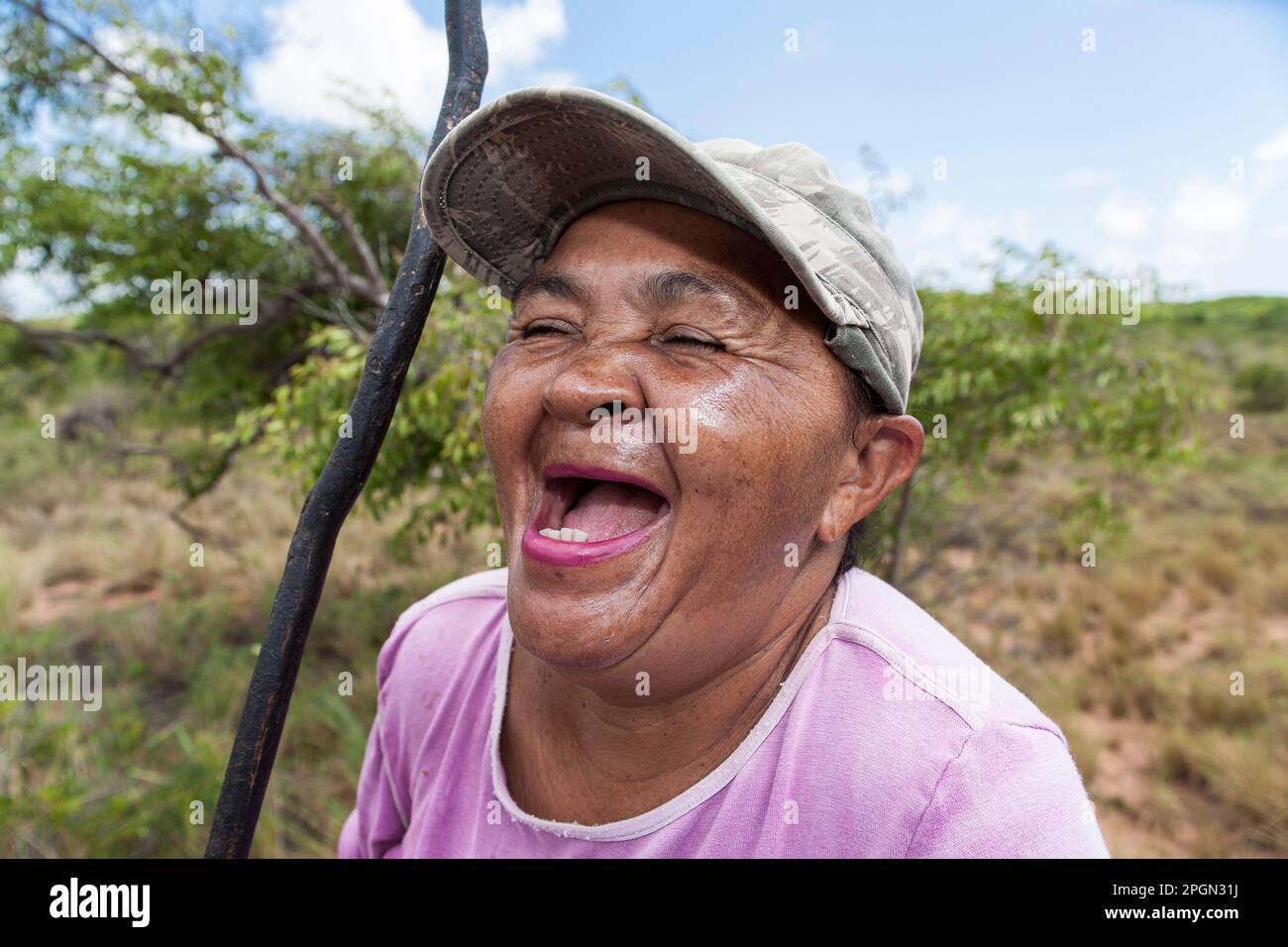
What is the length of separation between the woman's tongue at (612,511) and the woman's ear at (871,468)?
315 millimetres

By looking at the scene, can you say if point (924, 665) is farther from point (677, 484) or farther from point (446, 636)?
point (446, 636)

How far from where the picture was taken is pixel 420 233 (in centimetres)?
131

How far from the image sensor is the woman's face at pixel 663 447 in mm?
1240

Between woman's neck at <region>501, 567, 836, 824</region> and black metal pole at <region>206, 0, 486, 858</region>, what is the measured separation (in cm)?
51

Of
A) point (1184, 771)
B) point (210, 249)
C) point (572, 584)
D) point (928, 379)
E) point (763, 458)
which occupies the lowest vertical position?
point (1184, 771)

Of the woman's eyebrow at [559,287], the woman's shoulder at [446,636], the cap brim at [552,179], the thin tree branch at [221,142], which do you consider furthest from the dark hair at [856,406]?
the thin tree branch at [221,142]

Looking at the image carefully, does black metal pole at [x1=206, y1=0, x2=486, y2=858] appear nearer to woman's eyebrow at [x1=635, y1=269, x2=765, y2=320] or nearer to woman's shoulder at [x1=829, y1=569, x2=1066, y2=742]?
woman's eyebrow at [x1=635, y1=269, x2=765, y2=320]

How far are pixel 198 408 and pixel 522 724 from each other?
291 inches

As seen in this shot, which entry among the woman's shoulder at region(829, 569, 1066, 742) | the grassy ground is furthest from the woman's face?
the grassy ground

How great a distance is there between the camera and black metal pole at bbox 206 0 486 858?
1191 millimetres
